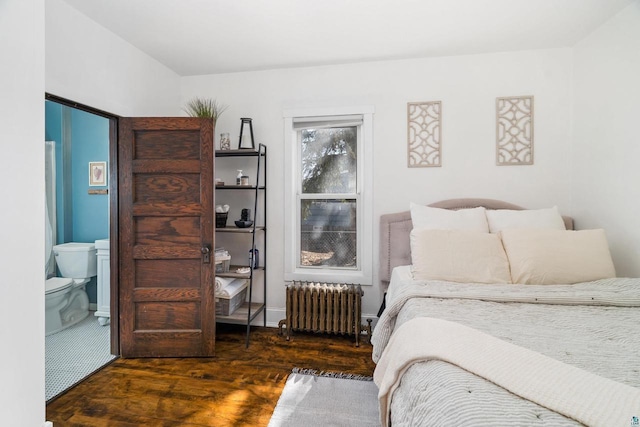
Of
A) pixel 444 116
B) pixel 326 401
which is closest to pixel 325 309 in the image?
pixel 326 401

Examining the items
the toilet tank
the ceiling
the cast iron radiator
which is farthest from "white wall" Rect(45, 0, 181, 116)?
the cast iron radiator

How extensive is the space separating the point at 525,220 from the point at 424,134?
1.10 metres

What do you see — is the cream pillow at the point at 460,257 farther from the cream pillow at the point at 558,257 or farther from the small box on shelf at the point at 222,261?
the small box on shelf at the point at 222,261

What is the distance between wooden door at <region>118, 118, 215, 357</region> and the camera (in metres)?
2.45

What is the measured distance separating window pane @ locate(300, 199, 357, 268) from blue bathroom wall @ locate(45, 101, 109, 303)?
2.16 meters

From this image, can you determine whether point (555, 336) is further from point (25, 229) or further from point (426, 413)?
point (25, 229)

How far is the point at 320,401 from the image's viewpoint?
1911 millimetres

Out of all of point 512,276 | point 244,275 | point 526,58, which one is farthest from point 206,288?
point 526,58

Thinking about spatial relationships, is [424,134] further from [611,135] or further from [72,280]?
[72,280]

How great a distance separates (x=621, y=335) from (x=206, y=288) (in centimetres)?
249

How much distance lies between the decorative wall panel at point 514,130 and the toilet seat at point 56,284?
4124mm

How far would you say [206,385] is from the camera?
6.86 feet

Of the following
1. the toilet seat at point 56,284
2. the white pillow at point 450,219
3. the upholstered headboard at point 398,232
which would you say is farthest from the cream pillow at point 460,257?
the toilet seat at point 56,284

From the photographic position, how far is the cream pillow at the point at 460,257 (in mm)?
1925
